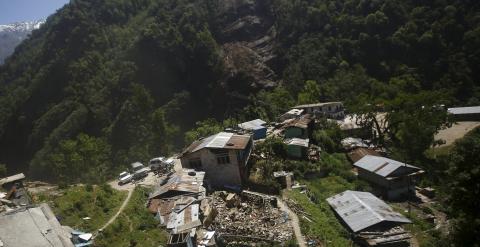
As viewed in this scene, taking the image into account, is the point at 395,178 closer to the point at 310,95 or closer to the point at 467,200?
the point at 467,200

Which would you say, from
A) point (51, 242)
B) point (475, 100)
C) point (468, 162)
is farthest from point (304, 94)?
point (51, 242)

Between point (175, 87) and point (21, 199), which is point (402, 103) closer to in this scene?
point (21, 199)

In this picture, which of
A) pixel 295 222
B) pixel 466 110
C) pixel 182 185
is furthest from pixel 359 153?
pixel 466 110

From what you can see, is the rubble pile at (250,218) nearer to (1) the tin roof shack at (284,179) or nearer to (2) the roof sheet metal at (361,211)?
(2) the roof sheet metal at (361,211)

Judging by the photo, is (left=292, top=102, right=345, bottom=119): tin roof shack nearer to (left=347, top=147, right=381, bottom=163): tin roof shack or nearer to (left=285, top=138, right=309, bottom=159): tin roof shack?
(left=347, top=147, right=381, bottom=163): tin roof shack

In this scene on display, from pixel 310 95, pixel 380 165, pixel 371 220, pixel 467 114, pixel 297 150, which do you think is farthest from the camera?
pixel 310 95

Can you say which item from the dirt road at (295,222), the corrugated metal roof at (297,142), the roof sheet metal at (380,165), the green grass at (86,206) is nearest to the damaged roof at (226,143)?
the dirt road at (295,222)

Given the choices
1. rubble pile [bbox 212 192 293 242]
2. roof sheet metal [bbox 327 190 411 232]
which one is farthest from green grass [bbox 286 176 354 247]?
rubble pile [bbox 212 192 293 242]
